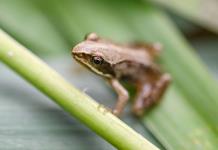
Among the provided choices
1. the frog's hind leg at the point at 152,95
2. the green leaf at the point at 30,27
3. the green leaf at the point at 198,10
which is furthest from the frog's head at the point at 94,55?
the green leaf at the point at 198,10

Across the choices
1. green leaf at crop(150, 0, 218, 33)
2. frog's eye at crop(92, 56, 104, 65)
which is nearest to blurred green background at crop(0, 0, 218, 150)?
green leaf at crop(150, 0, 218, 33)

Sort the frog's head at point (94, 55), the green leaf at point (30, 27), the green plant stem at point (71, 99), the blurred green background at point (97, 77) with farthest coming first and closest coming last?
the green leaf at point (30, 27)
the frog's head at point (94, 55)
the blurred green background at point (97, 77)
the green plant stem at point (71, 99)

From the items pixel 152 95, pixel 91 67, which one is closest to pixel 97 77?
pixel 91 67

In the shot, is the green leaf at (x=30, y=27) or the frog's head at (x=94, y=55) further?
the green leaf at (x=30, y=27)

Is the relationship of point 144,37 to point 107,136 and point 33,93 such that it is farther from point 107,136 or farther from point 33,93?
point 107,136

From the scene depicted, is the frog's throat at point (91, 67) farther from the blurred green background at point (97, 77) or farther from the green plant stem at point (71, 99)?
the green plant stem at point (71, 99)

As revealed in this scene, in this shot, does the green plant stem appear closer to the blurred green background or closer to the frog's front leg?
the blurred green background
